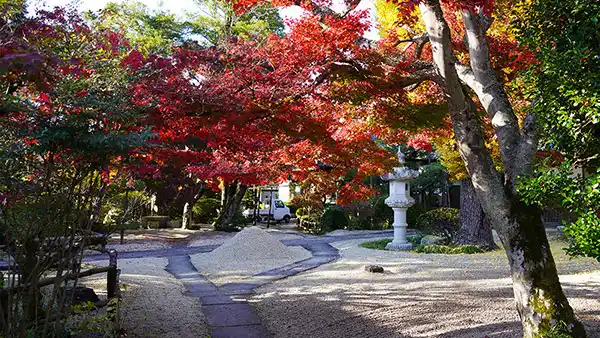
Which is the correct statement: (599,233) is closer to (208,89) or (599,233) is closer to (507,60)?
(208,89)

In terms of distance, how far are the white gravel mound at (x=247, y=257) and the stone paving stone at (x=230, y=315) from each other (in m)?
2.77

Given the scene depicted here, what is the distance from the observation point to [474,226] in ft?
42.8

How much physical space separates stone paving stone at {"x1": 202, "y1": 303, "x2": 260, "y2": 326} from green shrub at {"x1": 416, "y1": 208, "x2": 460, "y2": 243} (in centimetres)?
877

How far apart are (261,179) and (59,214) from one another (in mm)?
10465

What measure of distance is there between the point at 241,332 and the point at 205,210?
1851 cm

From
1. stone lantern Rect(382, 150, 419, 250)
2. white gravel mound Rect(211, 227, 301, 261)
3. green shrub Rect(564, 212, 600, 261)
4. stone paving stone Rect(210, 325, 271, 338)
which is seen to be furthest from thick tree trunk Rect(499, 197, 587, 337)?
stone lantern Rect(382, 150, 419, 250)

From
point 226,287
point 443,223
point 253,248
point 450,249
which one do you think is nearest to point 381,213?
point 443,223

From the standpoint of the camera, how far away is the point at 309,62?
602 centimetres

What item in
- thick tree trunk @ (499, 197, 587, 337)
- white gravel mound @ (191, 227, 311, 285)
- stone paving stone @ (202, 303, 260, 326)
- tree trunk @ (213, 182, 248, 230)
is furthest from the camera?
tree trunk @ (213, 182, 248, 230)

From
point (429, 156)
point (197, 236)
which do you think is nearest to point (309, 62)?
point (197, 236)

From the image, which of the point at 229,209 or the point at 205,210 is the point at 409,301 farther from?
the point at 205,210

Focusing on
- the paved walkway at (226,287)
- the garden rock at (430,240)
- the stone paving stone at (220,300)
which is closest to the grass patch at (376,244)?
the paved walkway at (226,287)

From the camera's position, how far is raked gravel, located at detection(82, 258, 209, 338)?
5.64 m

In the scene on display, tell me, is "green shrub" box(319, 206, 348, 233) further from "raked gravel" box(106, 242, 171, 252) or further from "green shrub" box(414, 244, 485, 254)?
"green shrub" box(414, 244, 485, 254)
